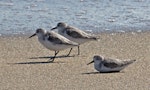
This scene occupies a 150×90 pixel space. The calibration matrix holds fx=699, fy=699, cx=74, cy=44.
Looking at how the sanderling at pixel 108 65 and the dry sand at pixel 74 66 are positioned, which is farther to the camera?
the sanderling at pixel 108 65

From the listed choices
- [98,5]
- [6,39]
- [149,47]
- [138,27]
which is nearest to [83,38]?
[149,47]

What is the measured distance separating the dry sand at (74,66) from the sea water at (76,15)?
1.03m

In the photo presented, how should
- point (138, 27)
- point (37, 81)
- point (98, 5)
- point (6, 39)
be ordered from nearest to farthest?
1. point (37, 81)
2. point (6, 39)
3. point (138, 27)
4. point (98, 5)

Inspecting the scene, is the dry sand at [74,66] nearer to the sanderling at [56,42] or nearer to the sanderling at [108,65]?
the sanderling at [108,65]

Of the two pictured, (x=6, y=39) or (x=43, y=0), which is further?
(x=43, y=0)

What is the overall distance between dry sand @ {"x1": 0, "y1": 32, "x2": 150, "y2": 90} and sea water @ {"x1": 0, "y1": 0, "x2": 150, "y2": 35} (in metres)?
1.03

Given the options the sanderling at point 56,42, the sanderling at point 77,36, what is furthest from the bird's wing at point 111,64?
the sanderling at point 77,36

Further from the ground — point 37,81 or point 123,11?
point 37,81

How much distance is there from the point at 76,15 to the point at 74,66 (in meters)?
6.20

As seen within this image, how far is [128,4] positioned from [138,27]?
13.2ft

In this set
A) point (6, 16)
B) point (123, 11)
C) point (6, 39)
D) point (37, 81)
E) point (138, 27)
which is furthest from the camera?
point (123, 11)

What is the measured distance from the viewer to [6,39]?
15.1m

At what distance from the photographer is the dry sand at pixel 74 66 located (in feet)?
34.5

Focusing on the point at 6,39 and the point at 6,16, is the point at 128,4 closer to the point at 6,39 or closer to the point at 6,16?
the point at 6,16
